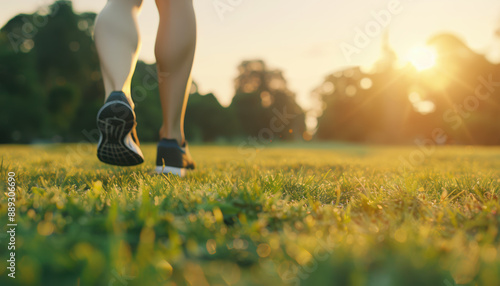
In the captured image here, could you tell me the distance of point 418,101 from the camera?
30188mm

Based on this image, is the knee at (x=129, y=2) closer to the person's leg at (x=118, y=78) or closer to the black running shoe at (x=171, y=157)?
the person's leg at (x=118, y=78)

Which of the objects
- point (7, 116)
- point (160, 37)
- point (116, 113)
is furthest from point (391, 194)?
point (7, 116)

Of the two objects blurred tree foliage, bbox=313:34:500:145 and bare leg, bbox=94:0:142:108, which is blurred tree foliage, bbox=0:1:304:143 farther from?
blurred tree foliage, bbox=313:34:500:145

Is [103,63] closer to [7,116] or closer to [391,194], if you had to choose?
[391,194]

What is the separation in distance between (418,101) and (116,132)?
32317mm

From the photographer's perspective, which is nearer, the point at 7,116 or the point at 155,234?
the point at 155,234

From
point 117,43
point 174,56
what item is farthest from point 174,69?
point 117,43

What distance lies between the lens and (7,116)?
61.7 ft

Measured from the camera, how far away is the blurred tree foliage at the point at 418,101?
26.0 metres

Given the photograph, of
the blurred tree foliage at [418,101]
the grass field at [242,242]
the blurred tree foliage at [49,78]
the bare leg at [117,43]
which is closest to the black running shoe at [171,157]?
the bare leg at [117,43]

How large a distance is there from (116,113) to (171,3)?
2.85 ft

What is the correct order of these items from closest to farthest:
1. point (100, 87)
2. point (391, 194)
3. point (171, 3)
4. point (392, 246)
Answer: point (392, 246) → point (391, 194) → point (171, 3) → point (100, 87)

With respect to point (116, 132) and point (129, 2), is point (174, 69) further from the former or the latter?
point (116, 132)

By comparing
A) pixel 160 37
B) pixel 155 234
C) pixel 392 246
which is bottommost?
pixel 155 234
